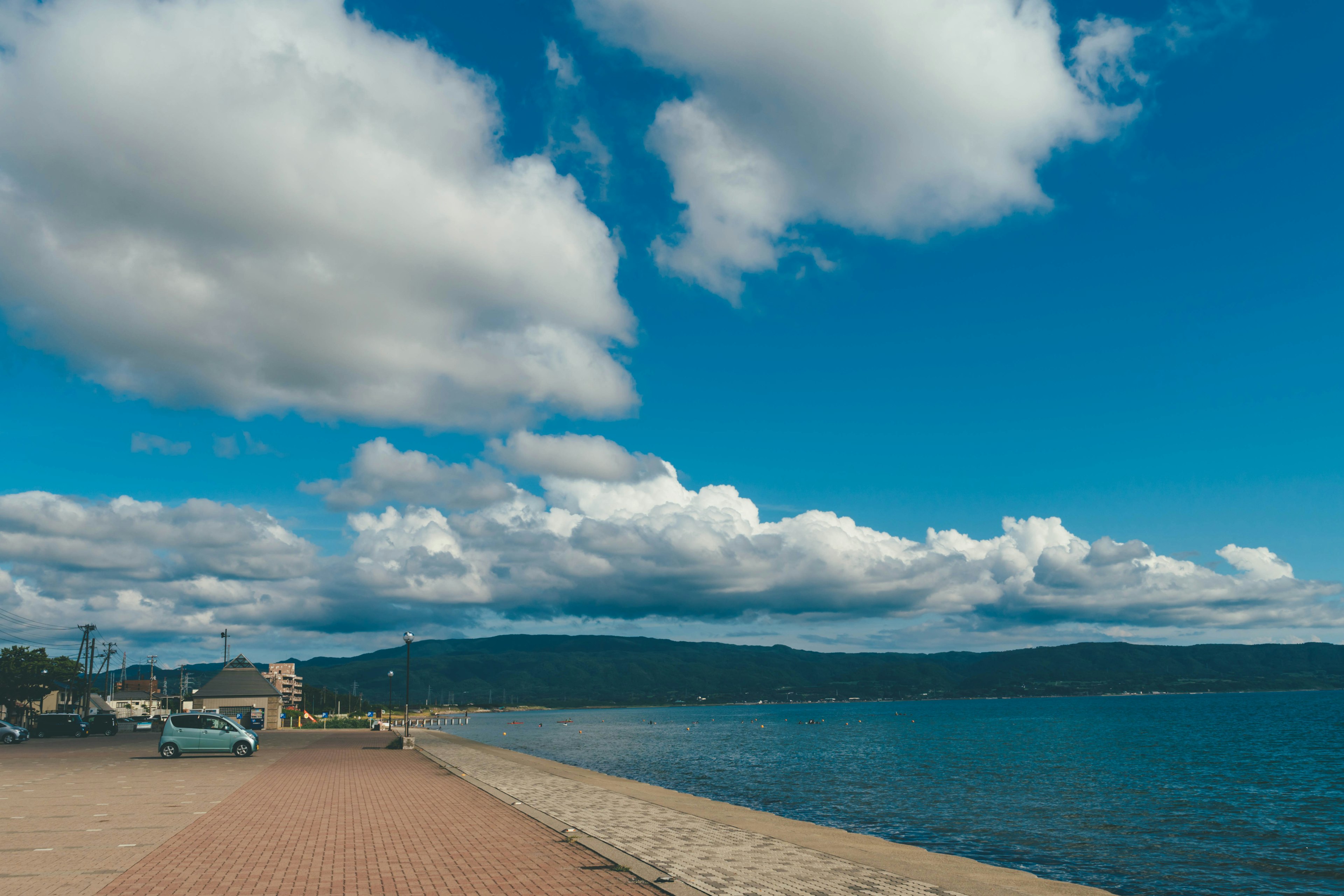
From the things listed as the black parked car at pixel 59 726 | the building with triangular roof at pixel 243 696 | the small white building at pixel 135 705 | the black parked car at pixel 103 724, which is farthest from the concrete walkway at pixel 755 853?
the small white building at pixel 135 705

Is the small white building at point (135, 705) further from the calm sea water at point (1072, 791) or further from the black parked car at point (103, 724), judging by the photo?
the calm sea water at point (1072, 791)

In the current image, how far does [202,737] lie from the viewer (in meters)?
39.2

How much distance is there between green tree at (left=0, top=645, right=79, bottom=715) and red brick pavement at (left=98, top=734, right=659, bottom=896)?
305ft

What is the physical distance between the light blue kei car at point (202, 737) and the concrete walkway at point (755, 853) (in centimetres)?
1839

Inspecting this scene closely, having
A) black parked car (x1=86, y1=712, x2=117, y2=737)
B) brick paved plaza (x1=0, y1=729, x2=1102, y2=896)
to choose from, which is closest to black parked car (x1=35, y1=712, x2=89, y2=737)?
black parked car (x1=86, y1=712, x2=117, y2=737)

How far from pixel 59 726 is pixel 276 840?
65789 mm

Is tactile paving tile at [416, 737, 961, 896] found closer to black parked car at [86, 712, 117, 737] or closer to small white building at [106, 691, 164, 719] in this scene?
black parked car at [86, 712, 117, 737]

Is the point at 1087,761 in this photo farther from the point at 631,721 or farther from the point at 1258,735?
the point at 631,721

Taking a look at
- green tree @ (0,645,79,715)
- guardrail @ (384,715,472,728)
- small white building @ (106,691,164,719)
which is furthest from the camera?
small white building @ (106,691,164,719)

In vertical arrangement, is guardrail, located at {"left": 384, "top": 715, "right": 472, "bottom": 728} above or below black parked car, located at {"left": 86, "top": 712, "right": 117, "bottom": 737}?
below

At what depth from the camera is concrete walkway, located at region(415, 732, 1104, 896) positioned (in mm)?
12211

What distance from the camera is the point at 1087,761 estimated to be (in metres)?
59.1

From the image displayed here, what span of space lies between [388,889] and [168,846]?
18.9 feet

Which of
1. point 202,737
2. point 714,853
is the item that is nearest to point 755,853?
point 714,853
